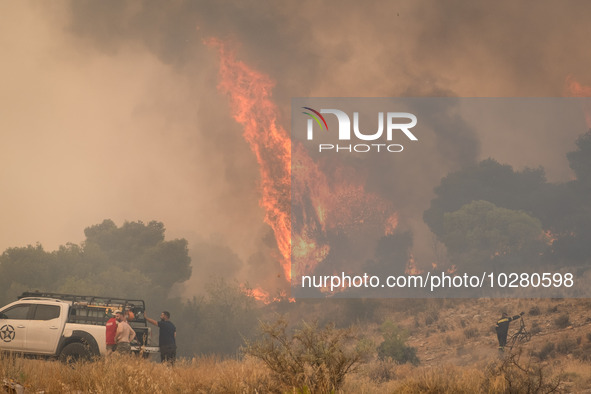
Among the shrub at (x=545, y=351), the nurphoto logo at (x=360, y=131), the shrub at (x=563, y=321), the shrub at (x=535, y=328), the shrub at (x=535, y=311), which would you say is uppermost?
the nurphoto logo at (x=360, y=131)

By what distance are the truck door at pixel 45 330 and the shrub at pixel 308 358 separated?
9.23m

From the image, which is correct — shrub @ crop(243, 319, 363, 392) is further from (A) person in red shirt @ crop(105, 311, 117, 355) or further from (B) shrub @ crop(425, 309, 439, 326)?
(B) shrub @ crop(425, 309, 439, 326)

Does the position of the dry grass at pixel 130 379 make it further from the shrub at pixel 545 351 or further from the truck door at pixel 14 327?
the shrub at pixel 545 351

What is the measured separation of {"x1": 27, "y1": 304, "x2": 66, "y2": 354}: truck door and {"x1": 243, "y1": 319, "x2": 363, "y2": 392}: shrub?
9231mm

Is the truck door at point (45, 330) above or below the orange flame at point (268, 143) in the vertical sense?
below

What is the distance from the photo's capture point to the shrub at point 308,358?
14281 millimetres

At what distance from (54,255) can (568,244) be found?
38937 millimetres

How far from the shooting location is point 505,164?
5694 cm

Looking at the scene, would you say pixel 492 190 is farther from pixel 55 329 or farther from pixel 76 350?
pixel 55 329

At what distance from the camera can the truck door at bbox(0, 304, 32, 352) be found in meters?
21.8

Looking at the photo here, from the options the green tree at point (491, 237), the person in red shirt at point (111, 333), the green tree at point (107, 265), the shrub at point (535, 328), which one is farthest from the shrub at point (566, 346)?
the green tree at point (107, 265)

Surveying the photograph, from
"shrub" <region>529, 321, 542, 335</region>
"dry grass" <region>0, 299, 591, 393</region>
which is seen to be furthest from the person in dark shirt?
"shrub" <region>529, 321, 542, 335</region>

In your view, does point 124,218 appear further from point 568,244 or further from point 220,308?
point 568,244

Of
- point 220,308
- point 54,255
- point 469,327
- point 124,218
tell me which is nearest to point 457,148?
point 469,327
